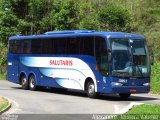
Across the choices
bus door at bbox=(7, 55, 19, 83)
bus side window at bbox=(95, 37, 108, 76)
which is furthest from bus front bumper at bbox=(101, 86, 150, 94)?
bus door at bbox=(7, 55, 19, 83)

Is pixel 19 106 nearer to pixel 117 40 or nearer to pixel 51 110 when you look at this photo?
pixel 51 110

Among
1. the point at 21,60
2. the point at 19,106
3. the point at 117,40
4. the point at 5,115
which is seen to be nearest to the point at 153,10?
the point at 21,60

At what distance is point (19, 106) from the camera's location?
1900 centimetres

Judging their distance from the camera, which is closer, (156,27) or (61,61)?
(61,61)

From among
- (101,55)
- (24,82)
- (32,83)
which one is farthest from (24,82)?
(101,55)

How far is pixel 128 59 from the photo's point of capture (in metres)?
22.2

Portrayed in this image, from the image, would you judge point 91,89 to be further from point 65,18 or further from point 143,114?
point 65,18

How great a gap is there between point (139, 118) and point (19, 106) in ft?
22.4

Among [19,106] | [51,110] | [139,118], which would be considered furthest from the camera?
[19,106]

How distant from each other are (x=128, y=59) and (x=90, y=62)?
213 centimetres

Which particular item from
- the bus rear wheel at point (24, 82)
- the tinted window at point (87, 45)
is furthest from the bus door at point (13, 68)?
the tinted window at point (87, 45)

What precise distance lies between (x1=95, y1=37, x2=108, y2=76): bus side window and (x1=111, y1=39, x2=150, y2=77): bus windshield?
407 mm

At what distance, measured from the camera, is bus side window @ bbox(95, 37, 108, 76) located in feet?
73.2

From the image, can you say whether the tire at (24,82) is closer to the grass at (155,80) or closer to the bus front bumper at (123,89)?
the grass at (155,80)
